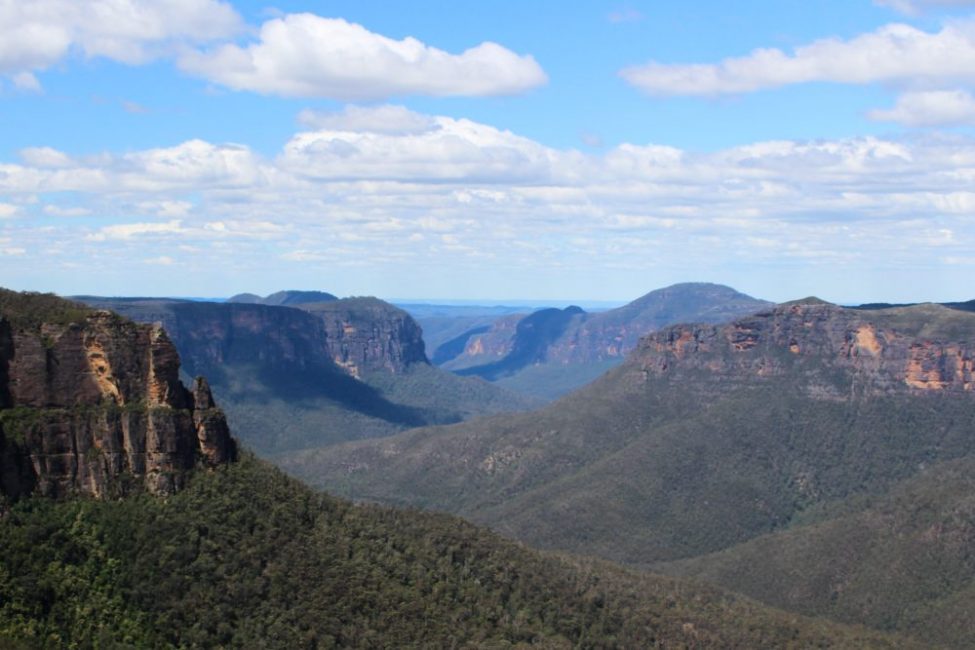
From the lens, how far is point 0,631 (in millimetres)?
67312

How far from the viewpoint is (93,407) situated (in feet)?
262

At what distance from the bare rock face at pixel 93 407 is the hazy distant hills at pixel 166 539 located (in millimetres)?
87

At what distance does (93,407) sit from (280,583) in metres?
15.8

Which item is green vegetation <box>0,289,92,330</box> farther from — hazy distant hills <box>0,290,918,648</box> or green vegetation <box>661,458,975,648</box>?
green vegetation <box>661,458,975,648</box>

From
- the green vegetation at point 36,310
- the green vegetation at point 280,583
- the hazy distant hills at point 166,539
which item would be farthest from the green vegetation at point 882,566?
the green vegetation at point 36,310

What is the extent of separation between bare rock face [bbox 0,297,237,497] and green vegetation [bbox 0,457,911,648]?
5.08ft

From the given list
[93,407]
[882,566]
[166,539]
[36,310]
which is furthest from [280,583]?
[882,566]

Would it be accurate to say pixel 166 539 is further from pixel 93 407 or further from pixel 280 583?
pixel 93 407

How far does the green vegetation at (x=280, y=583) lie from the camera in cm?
7225

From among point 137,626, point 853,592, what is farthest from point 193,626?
point 853,592

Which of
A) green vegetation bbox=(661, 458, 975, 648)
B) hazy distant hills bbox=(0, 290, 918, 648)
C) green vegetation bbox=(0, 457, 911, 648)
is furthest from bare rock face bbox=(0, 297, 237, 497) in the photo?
green vegetation bbox=(661, 458, 975, 648)

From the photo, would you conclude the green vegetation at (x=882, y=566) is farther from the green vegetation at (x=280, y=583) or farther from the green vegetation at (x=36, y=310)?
the green vegetation at (x=36, y=310)

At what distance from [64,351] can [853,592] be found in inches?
3554

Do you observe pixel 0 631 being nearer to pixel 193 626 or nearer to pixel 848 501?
pixel 193 626
